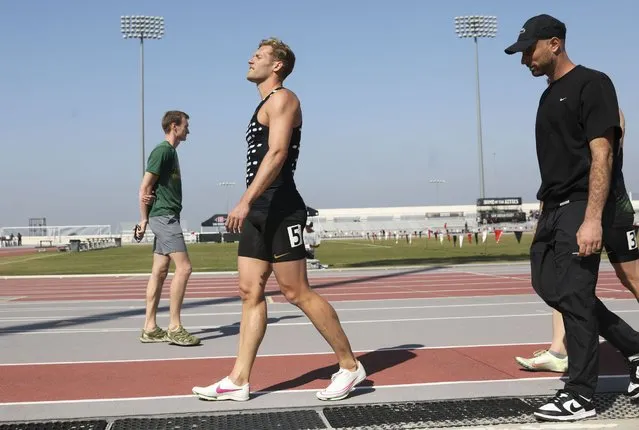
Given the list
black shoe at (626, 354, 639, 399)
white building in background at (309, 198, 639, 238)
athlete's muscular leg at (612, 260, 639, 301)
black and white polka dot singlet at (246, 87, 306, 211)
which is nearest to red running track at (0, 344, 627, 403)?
black shoe at (626, 354, 639, 399)

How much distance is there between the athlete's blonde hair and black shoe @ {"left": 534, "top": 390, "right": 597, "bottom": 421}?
→ 254 cm

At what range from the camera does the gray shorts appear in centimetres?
723

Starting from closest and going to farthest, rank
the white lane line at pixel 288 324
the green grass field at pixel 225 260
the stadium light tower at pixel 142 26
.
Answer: the white lane line at pixel 288 324
the green grass field at pixel 225 260
the stadium light tower at pixel 142 26

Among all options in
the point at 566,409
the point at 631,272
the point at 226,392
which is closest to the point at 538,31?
the point at 631,272

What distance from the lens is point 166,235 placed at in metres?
7.23

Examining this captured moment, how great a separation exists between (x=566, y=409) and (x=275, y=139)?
87.3 inches

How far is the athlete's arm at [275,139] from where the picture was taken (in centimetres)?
446

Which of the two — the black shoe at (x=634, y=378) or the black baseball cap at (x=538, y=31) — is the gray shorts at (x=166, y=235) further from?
the black shoe at (x=634, y=378)

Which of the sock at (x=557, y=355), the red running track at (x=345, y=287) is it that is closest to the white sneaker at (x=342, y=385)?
the sock at (x=557, y=355)

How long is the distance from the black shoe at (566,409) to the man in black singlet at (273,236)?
3.97 feet

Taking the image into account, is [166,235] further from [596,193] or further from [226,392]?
[596,193]

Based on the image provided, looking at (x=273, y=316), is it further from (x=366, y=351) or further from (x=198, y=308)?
(x=366, y=351)

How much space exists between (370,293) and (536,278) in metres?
8.25

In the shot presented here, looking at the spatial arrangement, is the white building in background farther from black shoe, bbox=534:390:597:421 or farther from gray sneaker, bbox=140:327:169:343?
black shoe, bbox=534:390:597:421
